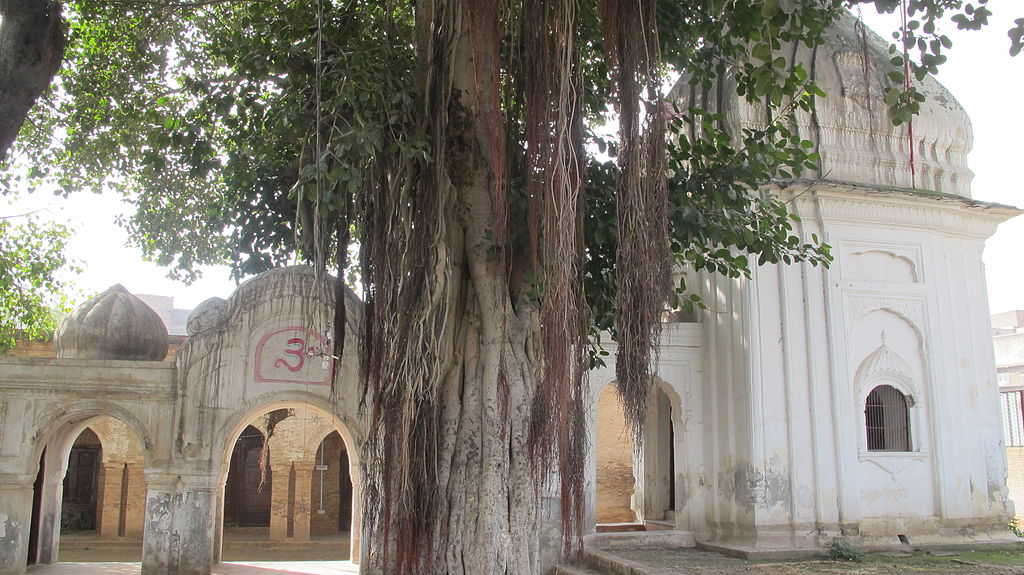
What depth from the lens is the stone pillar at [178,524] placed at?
9617mm

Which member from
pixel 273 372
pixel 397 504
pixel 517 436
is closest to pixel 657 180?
pixel 517 436

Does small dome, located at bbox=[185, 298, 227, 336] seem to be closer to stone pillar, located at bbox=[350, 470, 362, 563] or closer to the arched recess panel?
stone pillar, located at bbox=[350, 470, 362, 563]

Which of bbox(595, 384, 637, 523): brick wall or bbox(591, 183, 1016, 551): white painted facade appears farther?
bbox(595, 384, 637, 523): brick wall

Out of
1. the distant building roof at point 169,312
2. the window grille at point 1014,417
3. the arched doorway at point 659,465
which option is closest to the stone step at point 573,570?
the arched doorway at point 659,465

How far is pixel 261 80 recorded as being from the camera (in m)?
6.12

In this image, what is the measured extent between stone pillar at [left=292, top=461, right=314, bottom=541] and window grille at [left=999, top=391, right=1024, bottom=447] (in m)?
13.9

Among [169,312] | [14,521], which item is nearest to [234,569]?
[14,521]

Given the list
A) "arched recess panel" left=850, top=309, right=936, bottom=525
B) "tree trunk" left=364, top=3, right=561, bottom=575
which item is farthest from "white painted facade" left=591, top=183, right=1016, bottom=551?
"tree trunk" left=364, top=3, right=561, bottom=575

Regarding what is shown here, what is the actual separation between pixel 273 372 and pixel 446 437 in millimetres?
5429

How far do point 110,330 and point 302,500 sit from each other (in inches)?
263

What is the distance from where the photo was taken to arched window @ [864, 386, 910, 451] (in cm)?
1178

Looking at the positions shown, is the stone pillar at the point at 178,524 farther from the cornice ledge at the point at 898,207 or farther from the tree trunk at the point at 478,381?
the cornice ledge at the point at 898,207

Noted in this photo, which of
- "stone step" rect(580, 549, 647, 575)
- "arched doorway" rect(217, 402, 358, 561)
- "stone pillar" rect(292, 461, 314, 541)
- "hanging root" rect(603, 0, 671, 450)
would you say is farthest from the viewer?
"stone pillar" rect(292, 461, 314, 541)

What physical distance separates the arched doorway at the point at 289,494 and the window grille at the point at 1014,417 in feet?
44.5
